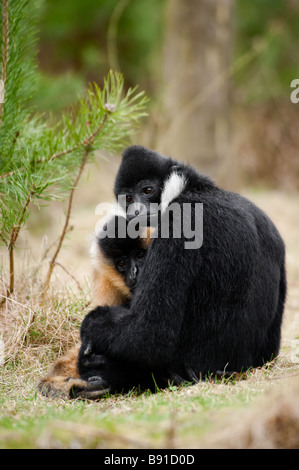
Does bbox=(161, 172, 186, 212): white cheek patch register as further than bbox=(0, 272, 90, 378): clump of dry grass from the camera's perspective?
No

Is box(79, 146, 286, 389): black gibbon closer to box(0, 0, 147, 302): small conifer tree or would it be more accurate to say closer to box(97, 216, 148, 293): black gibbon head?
box(97, 216, 148, 293): black gibbon head

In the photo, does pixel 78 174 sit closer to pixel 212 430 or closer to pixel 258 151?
pixel 212 430

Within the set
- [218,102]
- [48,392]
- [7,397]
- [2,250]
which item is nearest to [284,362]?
[48,392]

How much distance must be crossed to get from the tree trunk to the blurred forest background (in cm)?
2

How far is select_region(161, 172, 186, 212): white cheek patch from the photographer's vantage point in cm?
445

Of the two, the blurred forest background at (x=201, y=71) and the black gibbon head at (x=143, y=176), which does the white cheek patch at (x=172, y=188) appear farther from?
the blurred forest background at (x=201, y=71)

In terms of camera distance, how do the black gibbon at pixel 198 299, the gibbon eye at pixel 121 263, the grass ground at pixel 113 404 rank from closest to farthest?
the grass ground at pixel 113 404 < the black gibbon at pixel 198 299 < the gibbon eye at pixel 121 263

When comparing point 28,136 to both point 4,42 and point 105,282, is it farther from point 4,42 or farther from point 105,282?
point 105,282

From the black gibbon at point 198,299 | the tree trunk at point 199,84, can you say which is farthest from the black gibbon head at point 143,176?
the tree trunk at point 199,84

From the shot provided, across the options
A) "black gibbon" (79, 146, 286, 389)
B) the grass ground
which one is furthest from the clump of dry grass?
"black gibbon" (79, 146, 286, 389)

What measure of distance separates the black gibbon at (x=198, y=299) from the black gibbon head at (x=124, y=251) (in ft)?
1.16

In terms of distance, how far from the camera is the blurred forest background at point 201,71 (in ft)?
38.5

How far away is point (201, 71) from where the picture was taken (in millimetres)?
12016

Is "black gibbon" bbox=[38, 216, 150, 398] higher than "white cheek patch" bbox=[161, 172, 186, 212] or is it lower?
lower
